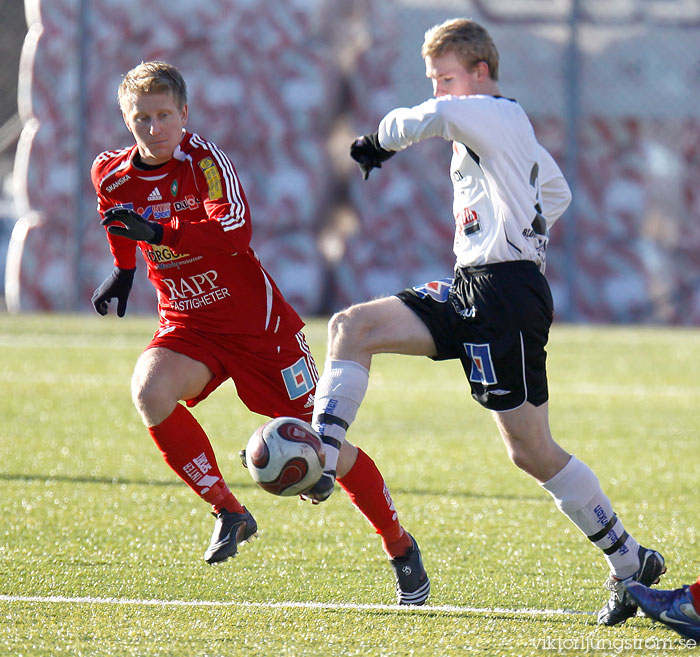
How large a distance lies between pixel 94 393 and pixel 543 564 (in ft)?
16.7

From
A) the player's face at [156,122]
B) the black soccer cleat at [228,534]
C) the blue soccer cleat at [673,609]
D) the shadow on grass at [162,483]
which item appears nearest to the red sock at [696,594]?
the blue soccer cleat at [673,609]

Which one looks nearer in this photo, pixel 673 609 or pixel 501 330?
pixel 673 609

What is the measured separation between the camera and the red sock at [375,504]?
390 centimetres

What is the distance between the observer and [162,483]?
226 inches

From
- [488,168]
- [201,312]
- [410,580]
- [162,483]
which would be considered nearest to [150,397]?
[201,312]

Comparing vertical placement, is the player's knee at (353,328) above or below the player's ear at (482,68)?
below

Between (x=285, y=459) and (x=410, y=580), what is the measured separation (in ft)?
2.41

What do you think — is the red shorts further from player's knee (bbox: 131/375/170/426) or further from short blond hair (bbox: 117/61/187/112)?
short blond hair (bbox: 117/61/187/112)

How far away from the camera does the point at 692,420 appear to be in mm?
8016

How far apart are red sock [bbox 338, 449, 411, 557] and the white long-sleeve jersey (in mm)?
749

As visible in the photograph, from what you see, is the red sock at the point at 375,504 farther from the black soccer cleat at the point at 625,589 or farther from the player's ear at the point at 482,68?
the player's ear at the point at 482,68

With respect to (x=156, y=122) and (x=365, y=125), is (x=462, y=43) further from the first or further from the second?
(x=365, y=125)

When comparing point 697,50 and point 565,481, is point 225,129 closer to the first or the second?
point 697,50

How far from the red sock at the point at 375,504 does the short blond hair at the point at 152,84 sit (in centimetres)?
131
